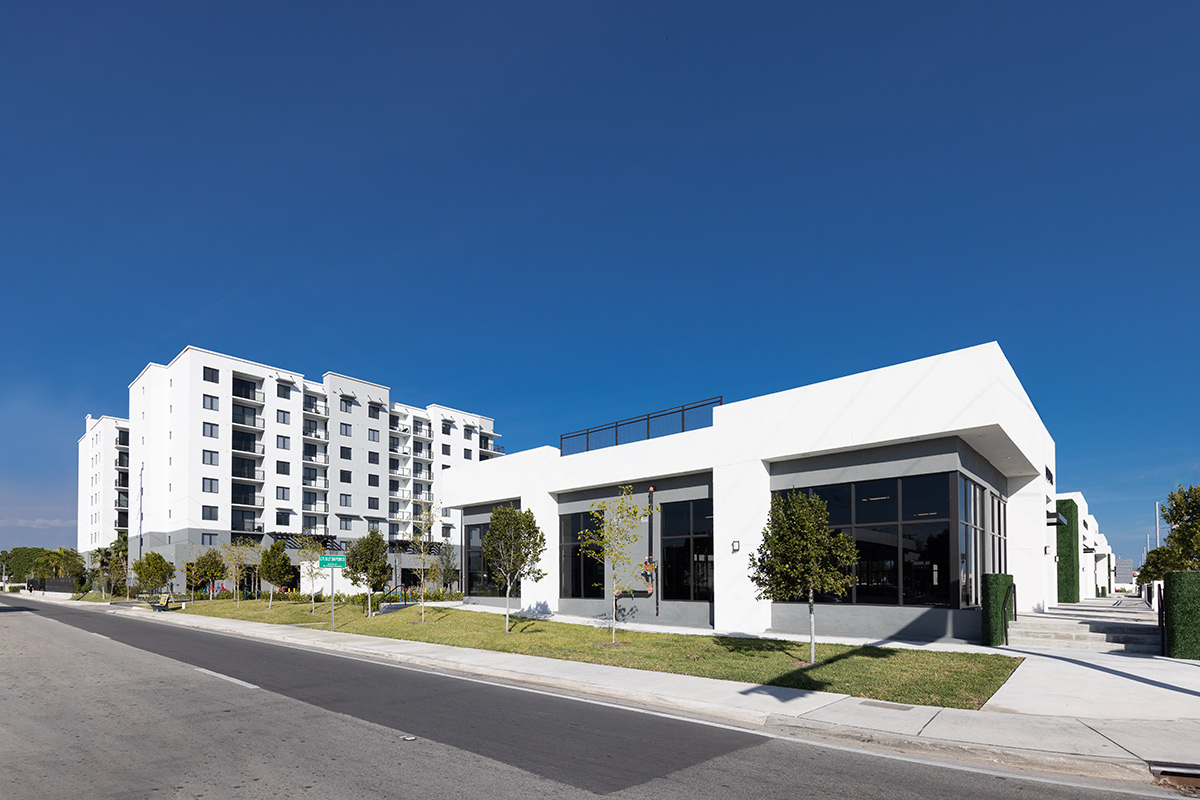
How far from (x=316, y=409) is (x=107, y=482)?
105 ft

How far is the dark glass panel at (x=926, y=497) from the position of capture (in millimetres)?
18609

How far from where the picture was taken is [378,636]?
78.9ft

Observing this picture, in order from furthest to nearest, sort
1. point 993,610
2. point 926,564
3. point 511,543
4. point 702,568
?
point 511,543, point 702,568, point 926,564, point 993,610

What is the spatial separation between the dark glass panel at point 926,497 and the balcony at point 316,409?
6950cm

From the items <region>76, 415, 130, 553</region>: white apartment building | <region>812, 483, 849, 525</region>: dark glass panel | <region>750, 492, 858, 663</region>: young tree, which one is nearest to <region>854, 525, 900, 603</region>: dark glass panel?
<region>812, 483, 849, 525</region>: dark glass panel

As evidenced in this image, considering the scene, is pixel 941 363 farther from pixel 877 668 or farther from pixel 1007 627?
pixel 877 668

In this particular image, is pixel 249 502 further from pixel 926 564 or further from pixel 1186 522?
pixel 1186 522

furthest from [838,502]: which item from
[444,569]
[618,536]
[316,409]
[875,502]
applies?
[316,409]

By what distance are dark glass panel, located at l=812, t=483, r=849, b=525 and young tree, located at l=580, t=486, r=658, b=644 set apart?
561cm

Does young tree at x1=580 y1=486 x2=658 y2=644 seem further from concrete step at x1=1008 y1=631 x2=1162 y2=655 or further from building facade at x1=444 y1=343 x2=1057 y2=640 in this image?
concrete step at x1=1008 y1=631 x2=1162 y2=655

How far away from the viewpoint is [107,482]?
88500mm

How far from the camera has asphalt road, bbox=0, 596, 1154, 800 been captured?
727 centimetres

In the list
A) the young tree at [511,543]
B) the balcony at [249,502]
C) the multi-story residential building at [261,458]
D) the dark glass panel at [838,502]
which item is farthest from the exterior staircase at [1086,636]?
the balcony at [249,502]

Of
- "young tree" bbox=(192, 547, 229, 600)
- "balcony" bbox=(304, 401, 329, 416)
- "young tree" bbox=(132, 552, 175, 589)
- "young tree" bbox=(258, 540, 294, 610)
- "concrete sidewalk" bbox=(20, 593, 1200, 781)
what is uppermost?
"balcony" bbox=(304, 401, 329, 416)
